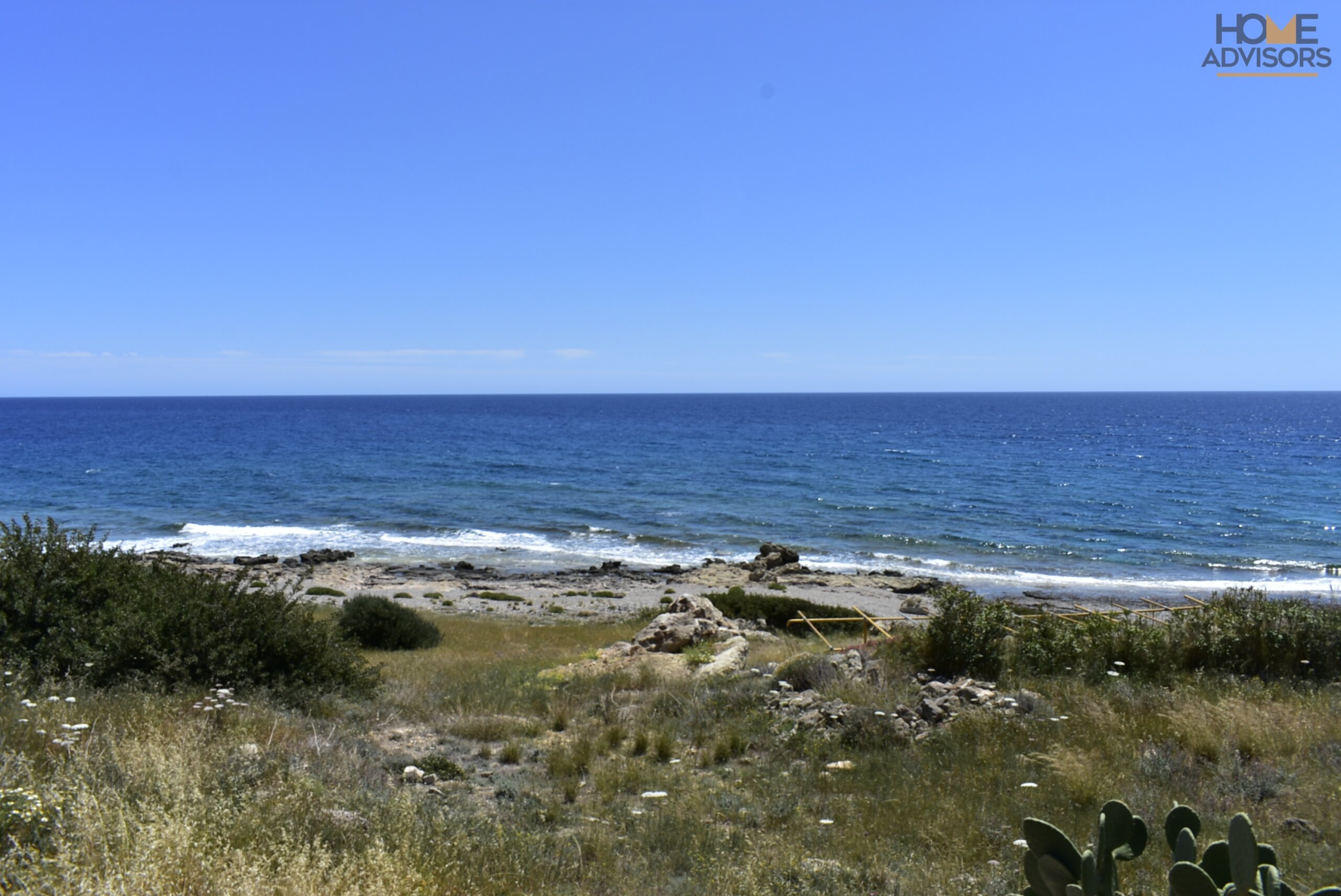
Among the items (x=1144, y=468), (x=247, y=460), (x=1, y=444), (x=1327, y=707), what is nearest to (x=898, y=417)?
(x=1144, y=468)

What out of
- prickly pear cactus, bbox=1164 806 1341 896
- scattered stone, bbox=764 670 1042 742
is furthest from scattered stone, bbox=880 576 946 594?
prickly pear cactus, bbox=1164 806 1341 896

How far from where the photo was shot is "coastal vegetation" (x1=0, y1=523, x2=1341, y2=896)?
16.7 ft

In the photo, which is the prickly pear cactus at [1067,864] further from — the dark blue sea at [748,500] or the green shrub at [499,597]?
the dark blue sea at [748,500]

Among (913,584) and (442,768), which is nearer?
(442,768)

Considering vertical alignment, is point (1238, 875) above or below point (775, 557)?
above

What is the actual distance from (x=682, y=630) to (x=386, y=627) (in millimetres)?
9693

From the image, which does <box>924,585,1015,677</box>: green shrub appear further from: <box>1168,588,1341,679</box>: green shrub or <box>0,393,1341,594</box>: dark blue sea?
<box>0,393,1341,594</box>: dark blue sea

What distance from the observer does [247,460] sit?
Result: 81.9 meters

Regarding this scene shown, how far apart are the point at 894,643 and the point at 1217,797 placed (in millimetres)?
6786

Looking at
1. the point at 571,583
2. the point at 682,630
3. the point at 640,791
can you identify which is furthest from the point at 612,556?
the point at 640,791

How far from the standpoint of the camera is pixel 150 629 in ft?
35.1

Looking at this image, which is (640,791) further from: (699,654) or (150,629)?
(699,654)

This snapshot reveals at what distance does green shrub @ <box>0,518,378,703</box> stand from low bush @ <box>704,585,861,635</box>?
617 inches

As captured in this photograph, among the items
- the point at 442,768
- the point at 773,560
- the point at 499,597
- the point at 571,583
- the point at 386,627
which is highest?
the point at 442,768
